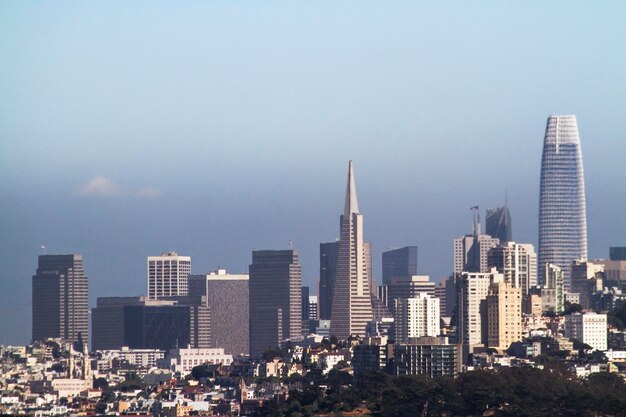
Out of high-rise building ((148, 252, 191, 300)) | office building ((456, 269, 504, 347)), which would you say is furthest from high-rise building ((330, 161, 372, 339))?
office building ((456, 269, 504, 347))

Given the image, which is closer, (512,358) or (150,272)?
(512,358)

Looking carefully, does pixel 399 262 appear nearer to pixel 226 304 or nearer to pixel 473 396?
pixel 226 304

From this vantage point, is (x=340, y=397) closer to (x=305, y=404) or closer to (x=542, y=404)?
(x=305, y=404)

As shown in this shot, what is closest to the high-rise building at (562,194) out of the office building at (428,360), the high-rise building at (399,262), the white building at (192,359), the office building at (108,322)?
the high-rise building at (399,262)

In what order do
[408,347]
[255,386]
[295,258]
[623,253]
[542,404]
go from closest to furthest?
[542,404]
[408,347]
[255,386]
[623,253]
[295,258]

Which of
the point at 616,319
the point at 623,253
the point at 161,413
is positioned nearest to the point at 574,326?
the point at 616,319

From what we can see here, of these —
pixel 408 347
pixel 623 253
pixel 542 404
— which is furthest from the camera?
pixel 623 253

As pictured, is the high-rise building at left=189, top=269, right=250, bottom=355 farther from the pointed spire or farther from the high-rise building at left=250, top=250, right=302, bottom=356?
the pointed spire
